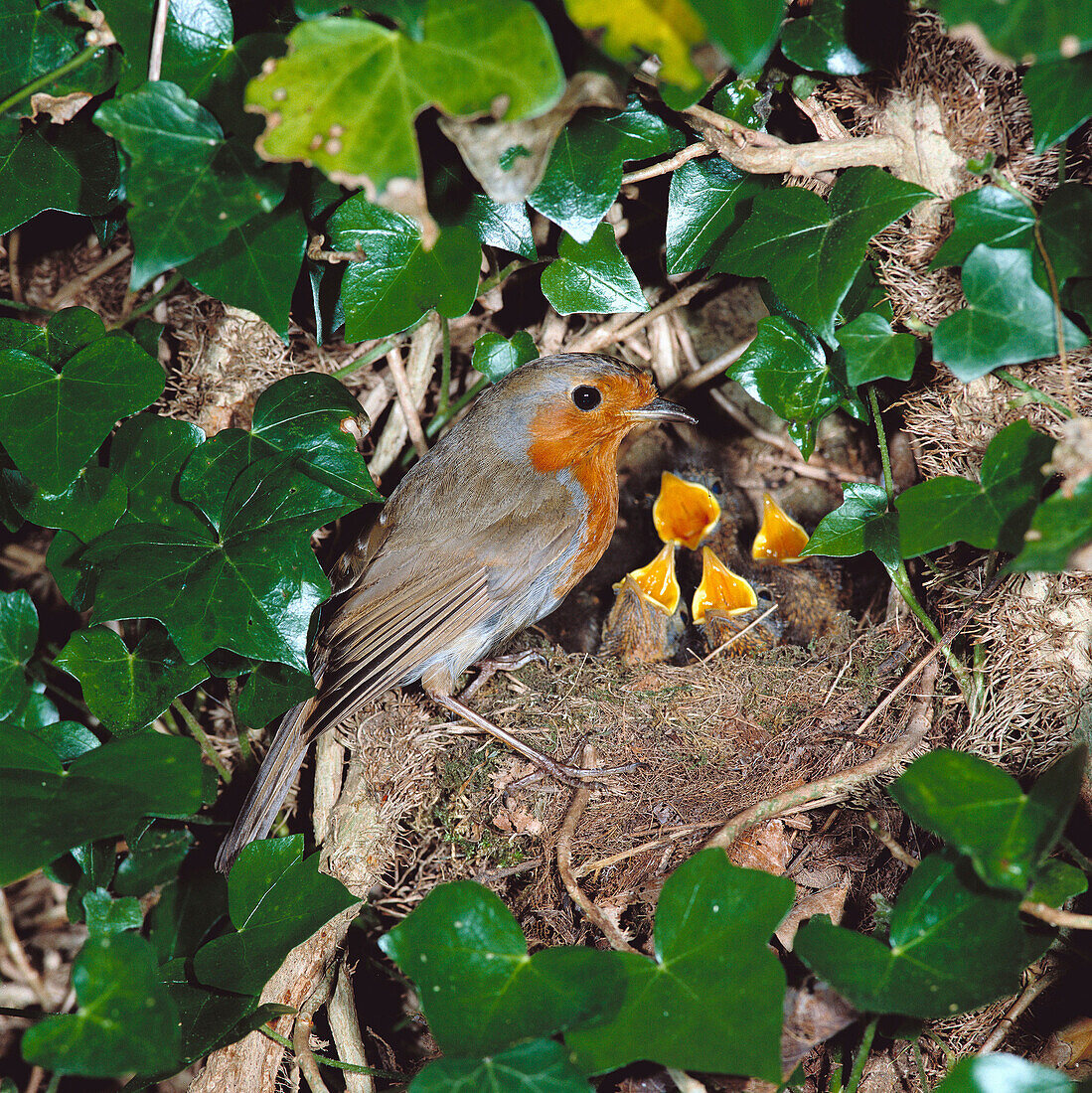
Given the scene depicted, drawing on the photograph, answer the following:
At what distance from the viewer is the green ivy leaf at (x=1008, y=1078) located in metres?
1.49

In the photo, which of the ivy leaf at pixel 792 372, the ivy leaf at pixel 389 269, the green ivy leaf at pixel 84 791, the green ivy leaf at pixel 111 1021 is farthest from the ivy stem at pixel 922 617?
the green ivy leaf at pixel 111 1021

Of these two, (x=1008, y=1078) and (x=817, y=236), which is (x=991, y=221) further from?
(x=1008, y=1078)

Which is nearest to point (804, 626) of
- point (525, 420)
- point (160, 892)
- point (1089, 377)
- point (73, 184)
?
point (525, 420)

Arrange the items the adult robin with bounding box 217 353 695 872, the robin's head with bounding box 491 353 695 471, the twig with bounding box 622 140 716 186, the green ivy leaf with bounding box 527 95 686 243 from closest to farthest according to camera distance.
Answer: the green ivy leaf with bounding box 527 95 686 243 < the twig with bounding box 622 140 716 186 < the adult robin with bounding box 217 353 695 872 < the robin's head with bounding box 491 353 695 471

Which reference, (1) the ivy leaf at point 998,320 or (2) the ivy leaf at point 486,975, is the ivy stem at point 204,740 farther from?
(1) the ivy leaf at point 998,320

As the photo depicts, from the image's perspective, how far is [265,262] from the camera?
197 cm

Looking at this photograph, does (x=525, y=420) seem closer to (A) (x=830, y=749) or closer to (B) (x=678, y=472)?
(B) (x=678, y=472)

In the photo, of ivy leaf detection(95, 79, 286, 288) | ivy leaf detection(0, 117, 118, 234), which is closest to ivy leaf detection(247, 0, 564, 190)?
ivy leaf detection(95, 79, 286, 288)

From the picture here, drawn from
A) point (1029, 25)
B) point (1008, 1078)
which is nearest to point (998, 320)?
point (1029, 25)

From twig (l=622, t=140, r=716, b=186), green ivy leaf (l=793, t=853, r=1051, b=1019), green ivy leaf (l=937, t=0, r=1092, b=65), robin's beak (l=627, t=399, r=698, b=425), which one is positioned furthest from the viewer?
robin's beak (l=627, t=399, r=698, b=425)

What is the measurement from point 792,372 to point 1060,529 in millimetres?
1034

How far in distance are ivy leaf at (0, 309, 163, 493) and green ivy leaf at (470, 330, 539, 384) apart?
1233mm

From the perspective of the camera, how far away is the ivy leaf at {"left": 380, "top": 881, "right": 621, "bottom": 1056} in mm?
1647

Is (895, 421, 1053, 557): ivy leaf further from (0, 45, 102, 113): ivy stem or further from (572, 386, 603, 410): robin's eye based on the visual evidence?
(0, 45, 102, 113): ivy stem
